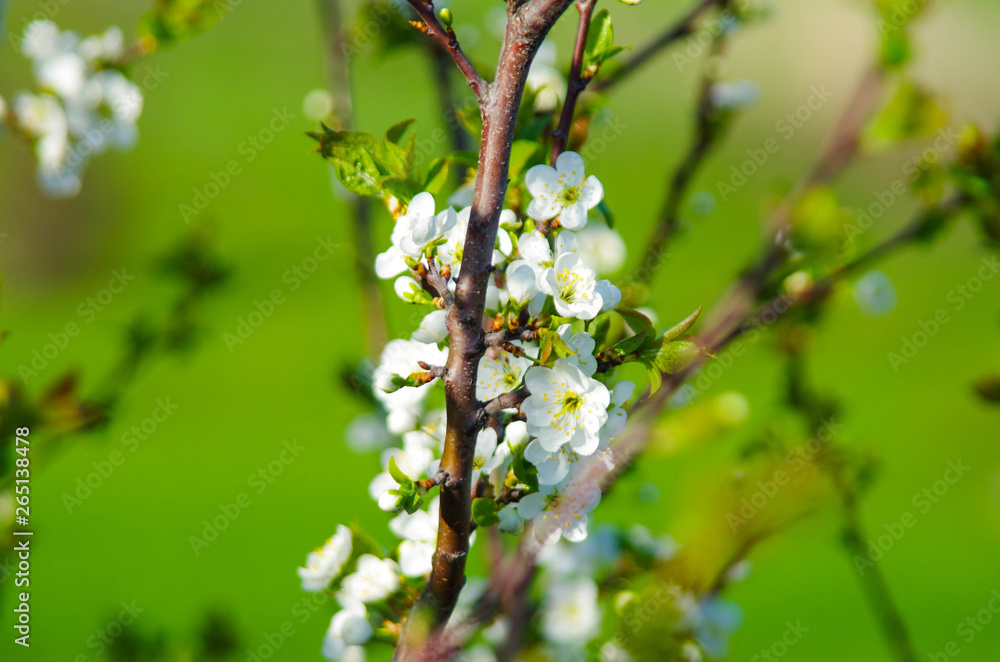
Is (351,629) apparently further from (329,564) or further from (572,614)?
(572,614)

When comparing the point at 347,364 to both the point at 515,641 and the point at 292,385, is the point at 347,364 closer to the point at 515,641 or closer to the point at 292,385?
the point at 515,641

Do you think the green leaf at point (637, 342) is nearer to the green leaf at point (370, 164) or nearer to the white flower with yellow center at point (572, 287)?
the white flower with yellow center at point (572, 287)

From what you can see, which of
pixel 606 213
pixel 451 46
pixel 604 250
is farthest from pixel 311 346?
pixel 451 46

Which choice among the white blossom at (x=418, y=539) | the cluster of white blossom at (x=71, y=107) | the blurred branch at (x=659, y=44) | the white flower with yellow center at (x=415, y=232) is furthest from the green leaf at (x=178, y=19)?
the white blossom at (x=418, y=539)

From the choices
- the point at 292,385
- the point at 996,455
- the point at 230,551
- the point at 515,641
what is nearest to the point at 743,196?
the point at 996,455

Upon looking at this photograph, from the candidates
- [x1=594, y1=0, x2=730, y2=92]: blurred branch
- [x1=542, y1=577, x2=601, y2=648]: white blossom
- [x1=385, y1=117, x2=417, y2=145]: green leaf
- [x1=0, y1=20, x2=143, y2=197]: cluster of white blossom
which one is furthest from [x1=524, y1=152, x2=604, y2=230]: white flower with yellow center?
[x1=0, y1=20, x2=143, y2=197]: cluster of white blossom

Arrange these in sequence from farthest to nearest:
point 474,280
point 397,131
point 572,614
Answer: point 572,614, point 397,131, point 474,280

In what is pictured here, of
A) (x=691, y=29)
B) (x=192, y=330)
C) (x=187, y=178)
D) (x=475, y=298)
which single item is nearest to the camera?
(x=475, y=298)

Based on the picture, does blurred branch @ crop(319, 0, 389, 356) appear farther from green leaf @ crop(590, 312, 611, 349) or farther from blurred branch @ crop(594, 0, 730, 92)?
green leaf @ crop(590, 312, 611, 349)
